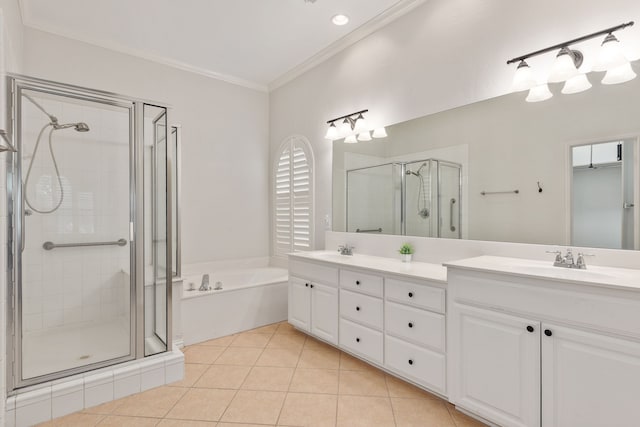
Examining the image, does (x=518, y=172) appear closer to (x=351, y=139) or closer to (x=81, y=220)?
(x=351, y=139)

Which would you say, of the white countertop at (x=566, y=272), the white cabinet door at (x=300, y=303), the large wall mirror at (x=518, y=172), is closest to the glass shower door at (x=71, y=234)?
the white cabinet door at (x=300, y=303)

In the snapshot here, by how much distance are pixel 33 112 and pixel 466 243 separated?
2875 mm

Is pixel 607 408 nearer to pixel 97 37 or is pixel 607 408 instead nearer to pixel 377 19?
pixel 377 19

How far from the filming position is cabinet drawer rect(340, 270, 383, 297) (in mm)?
2262

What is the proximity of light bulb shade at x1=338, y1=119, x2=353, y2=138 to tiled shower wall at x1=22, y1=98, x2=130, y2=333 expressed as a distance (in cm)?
184

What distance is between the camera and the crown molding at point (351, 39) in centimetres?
267

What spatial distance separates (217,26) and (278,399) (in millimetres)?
3094

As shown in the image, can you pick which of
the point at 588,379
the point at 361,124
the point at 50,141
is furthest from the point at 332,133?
the point at 588,379

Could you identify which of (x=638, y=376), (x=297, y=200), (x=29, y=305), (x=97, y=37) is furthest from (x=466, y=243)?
(x=97, y=37)

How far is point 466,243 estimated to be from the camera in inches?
90.0

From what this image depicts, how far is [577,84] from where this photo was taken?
5.91 ft

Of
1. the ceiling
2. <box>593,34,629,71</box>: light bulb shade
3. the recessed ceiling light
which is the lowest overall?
<box>593,34,629,71</box>: light bulb shade

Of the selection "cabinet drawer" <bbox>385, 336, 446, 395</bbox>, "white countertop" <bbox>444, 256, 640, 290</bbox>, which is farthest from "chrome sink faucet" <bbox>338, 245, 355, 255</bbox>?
"white countertop" <bbox>444, 256, 640, 290</bbox>

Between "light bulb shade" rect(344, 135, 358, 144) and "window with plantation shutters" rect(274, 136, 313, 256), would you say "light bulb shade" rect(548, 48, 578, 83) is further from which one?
"window with plantation shutters" rect(274, 136, 313, 256)
